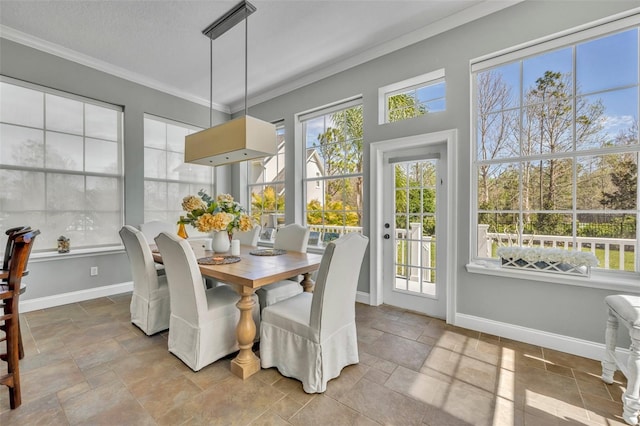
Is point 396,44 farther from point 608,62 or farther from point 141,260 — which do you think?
Result: point 141,260

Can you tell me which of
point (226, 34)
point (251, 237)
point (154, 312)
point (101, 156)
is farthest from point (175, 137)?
point (154, 312)

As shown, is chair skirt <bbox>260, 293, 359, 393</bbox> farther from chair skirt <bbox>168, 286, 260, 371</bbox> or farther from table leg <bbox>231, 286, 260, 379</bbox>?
chair skirt <bbox>168, 286, 260, 371</bbox>

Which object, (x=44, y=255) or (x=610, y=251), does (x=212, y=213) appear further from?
(x=610, y=251)

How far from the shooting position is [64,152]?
342 centimetres

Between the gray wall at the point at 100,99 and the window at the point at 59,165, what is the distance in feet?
0.37

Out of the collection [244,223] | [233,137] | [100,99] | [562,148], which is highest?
[100,99]

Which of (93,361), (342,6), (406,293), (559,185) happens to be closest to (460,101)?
(559,185)

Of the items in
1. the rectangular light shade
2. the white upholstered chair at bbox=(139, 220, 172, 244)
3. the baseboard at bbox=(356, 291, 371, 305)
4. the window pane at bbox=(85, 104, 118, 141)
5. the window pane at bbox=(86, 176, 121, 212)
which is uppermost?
the window pane at bbox=(85, 104, 118, 141)

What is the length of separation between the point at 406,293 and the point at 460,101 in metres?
2.10

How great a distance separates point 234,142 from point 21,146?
8.58 ft

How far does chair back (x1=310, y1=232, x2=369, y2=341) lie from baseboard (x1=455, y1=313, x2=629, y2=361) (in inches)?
57.9

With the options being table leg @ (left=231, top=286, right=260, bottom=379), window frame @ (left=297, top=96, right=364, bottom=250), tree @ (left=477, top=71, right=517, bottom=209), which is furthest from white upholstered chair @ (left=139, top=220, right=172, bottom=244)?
tree @ (left=477, top=71, right=517, bottom=209)

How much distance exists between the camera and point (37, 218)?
3.24 m

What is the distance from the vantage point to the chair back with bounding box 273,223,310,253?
9.90ft
